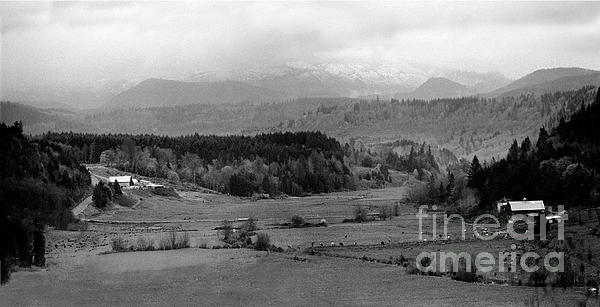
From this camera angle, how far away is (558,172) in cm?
10500

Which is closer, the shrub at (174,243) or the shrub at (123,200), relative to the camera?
the shrub at (174,243)

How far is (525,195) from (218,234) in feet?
140

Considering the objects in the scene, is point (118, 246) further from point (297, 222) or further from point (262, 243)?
point (297, 222)

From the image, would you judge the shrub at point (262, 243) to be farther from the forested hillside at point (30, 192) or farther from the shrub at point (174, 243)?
Result: the forested hillside at point (30, 192)

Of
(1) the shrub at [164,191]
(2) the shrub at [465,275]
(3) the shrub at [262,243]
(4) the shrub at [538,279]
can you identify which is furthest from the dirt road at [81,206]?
(4) the shrub at [538,279]

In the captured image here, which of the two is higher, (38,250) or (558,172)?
(558,172)

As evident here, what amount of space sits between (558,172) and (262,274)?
2163 inches

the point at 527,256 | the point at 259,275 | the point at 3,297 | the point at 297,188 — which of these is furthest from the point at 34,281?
the point at 297,188

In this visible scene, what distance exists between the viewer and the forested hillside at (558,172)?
98.4m

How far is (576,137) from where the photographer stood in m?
117

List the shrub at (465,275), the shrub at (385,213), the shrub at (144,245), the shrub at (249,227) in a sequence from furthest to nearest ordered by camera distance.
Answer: the shrub at (385,213)
the shrub at (249,227)
the shrub at (144,245)
the shrub at (465,275)

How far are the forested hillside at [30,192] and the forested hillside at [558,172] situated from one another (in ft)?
204

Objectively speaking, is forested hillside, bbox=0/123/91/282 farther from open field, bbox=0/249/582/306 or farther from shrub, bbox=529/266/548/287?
shrub, bbox=529/266/548/287

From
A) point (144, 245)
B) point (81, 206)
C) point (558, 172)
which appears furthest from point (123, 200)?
point (558, 172)
